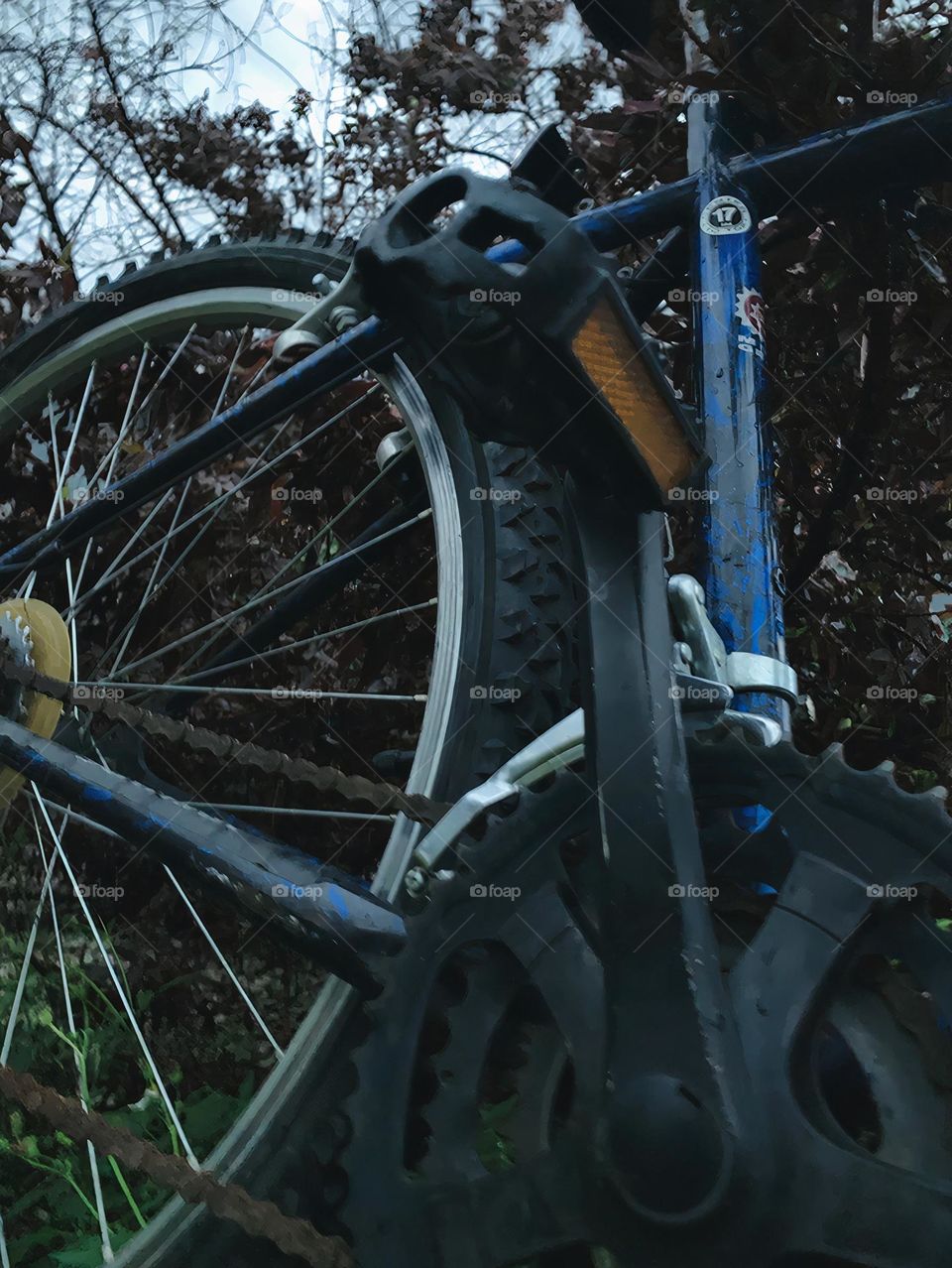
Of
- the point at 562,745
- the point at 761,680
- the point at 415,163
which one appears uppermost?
the point at 415,163

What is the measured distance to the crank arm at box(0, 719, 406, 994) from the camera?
3.04 feet

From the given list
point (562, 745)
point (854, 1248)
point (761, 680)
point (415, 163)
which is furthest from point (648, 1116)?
point (415, 163)

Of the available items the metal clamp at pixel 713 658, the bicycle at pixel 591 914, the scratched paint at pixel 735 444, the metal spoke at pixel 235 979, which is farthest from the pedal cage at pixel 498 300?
the metal spoke at pixel 235 979

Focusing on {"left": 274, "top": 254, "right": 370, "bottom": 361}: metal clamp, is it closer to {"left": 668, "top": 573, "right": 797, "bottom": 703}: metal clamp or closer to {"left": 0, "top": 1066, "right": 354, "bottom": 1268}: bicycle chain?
{"left": 668, "top": 573, "right": 797, "bottom": 703}: metal clamp

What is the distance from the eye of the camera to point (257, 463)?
1.85 meters

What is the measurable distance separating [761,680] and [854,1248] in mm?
472

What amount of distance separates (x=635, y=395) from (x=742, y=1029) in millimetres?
424

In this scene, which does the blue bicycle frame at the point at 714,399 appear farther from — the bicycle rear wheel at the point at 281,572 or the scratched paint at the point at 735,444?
the bicycle rear wheel at the point at 281,572

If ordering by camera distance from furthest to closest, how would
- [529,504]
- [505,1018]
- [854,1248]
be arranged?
[529,504] < [505,1018] < [854,1248]

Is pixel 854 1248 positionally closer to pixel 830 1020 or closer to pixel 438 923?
pixel 830 1020

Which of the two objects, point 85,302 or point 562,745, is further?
point 85,302

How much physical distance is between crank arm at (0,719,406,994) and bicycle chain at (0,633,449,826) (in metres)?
0.09

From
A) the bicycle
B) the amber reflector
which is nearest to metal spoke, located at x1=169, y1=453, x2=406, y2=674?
the bicycle

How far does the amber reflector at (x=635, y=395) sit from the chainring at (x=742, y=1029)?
0.21 m
